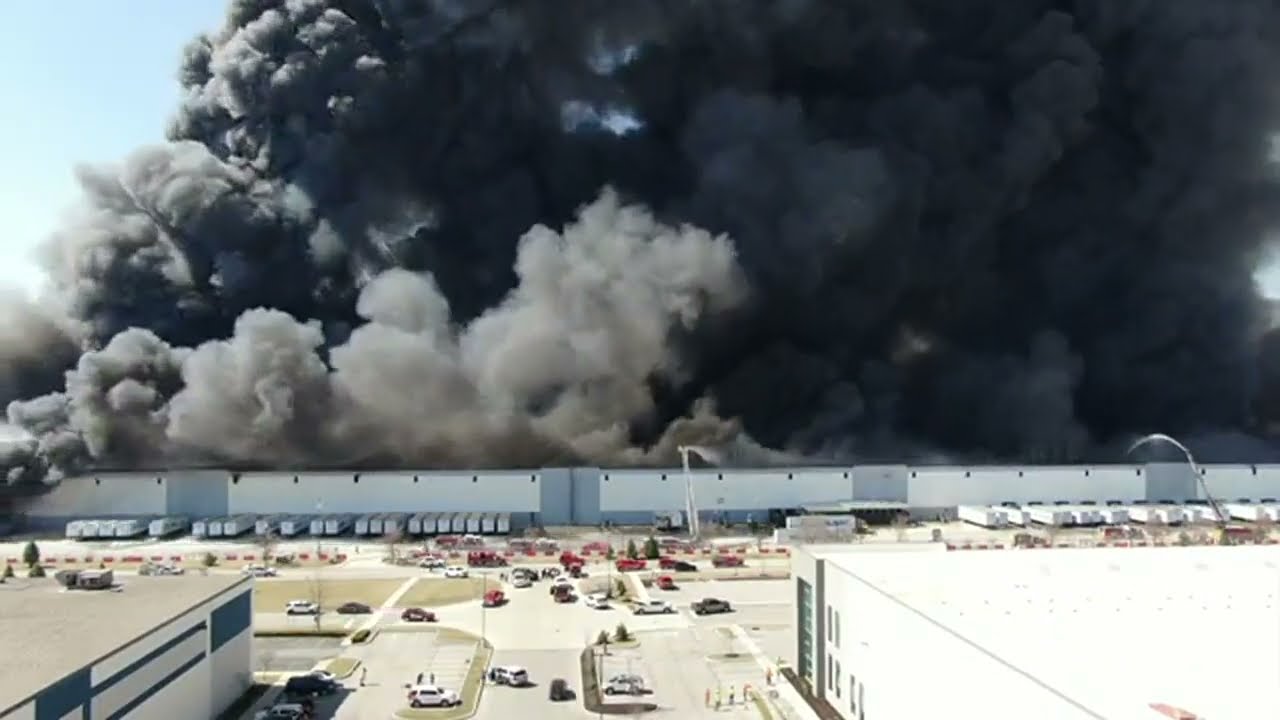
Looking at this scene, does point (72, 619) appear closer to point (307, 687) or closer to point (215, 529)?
point (307, 687)

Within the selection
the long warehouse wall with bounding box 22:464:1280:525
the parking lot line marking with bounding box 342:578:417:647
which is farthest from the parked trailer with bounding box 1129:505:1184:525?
the parking lot line marking with bounding box 342:578:417:647

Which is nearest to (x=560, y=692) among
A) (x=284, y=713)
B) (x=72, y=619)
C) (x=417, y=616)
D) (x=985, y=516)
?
(x=284, y=713)

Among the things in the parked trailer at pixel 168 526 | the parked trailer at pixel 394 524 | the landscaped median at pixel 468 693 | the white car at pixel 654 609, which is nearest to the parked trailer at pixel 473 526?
the parked trailer at pixel 394 524

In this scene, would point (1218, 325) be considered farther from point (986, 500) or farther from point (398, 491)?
point (398, 491)

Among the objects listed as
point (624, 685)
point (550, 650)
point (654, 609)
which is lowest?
point (624, 685)

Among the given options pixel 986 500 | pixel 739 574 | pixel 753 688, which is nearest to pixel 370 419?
pixel 739 574

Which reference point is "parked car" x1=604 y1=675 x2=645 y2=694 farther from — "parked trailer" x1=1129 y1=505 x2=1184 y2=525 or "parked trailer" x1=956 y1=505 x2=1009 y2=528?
"parked trailer" x1=1129 y1=505 x2=1184 y2=525
